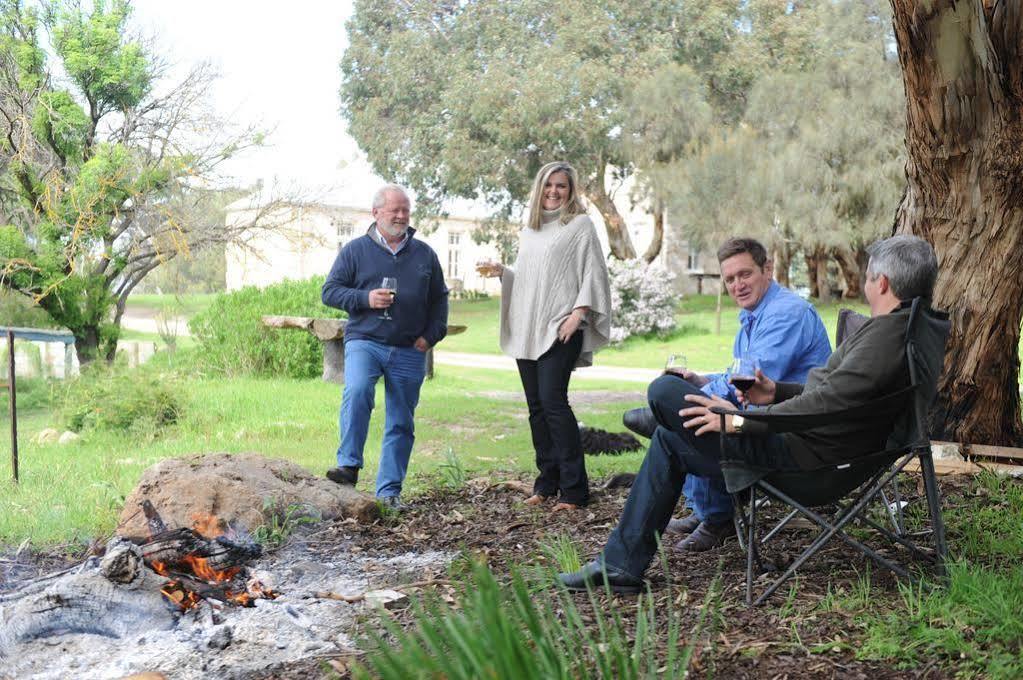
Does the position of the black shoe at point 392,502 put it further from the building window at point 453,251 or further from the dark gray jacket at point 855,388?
the building window at point 453,251

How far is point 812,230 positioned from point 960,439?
23.3 m

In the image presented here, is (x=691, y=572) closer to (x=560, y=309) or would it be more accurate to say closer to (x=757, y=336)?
(x=757, y=336)

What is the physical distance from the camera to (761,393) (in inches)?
150

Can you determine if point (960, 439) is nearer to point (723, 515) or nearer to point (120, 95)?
point (723, 515)

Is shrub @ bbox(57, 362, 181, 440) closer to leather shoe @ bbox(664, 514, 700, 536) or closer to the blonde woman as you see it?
the blonde woman

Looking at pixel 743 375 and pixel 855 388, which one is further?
pixel 743 375

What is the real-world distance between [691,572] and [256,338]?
11186 millimetres

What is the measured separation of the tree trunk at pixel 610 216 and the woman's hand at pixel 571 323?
28.9 metres

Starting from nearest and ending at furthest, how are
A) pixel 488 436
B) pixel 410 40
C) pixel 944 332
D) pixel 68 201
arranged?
pixel 944 332 < pixel 488 436 < pixel 68 201 < pixel 410 40

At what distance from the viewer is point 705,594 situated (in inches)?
138

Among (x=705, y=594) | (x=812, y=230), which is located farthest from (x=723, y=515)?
(x=812, y=230)

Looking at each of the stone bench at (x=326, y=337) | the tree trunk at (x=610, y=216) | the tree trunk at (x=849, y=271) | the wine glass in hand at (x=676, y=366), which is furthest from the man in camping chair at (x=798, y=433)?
the tree trunk at (x=610, y=216)

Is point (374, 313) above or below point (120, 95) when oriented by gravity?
below

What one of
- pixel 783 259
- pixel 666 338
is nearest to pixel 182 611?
pixel 666 338
